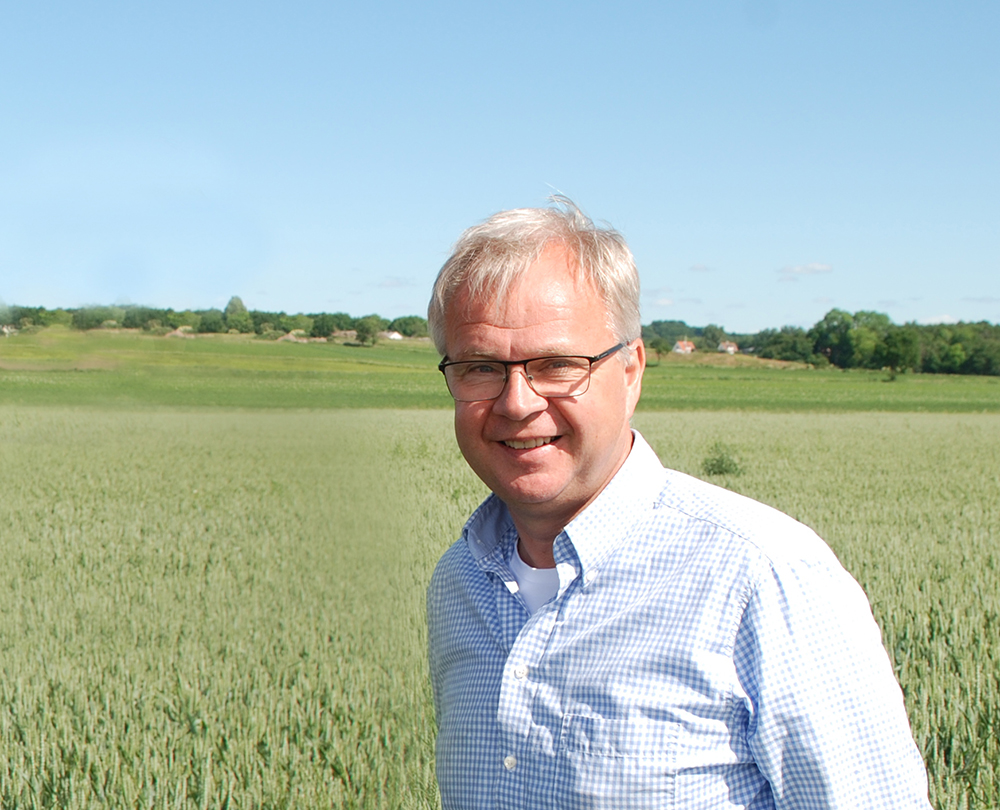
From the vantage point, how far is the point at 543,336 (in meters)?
1.64

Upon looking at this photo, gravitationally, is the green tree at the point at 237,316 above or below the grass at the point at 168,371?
above

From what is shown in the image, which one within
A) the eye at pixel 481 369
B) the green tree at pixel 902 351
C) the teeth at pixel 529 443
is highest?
the green tree at pixel 902 351

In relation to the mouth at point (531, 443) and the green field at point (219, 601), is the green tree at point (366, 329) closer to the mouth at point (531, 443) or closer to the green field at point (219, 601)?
the green field at point (219, 601)

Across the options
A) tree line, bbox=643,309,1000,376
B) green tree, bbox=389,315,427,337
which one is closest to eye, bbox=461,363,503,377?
green tree, bbox=389,315,427,337

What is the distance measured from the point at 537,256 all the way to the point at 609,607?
2.15 ft

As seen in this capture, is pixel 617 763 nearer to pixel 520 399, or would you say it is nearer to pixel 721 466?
pixel 520 399

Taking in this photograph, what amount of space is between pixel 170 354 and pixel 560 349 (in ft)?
2.30

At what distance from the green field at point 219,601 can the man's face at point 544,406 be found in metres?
0.29

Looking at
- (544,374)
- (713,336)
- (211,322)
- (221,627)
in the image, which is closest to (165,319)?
(211,322)

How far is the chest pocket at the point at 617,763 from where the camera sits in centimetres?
151

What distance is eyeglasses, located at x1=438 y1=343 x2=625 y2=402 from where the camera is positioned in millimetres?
1657

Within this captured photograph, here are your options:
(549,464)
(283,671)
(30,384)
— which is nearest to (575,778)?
(549,464)

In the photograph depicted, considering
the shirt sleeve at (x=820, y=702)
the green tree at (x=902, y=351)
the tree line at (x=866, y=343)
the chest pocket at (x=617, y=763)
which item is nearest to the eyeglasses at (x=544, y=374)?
the shirt sleeve at (x=820, y=702)

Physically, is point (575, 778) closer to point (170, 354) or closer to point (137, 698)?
point (170, 354)
